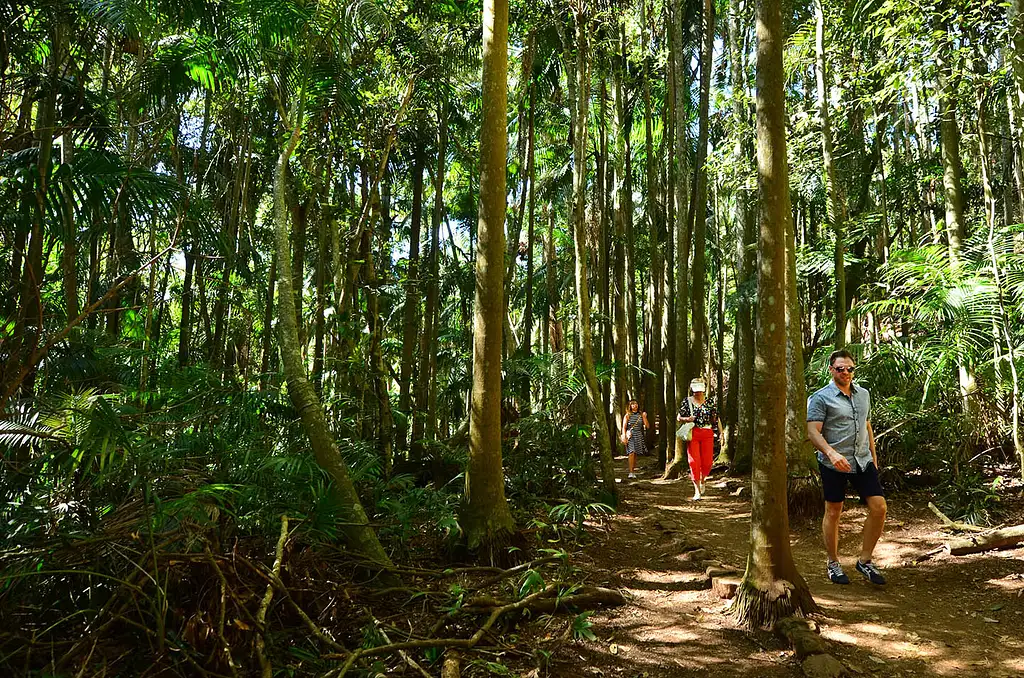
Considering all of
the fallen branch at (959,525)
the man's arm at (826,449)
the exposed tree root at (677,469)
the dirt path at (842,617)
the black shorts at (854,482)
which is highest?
the man's arm at (826,449)

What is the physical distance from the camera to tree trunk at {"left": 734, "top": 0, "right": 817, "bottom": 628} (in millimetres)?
4395

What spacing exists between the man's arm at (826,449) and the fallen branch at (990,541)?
1.38m

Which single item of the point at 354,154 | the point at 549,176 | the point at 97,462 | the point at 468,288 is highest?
the point at 549,176

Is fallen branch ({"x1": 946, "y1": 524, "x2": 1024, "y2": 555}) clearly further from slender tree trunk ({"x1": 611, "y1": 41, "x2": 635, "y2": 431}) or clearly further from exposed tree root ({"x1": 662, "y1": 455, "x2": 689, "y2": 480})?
slender tree trunk ({"x1": 611, "y1": 41, "x2": 635, "y2": 431})

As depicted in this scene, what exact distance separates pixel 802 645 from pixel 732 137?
9560mm

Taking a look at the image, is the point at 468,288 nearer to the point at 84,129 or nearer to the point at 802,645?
the point at 84,129

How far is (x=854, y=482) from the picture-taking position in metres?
5.16

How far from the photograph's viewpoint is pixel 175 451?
5.02m

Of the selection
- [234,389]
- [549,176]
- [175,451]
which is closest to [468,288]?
[549,176]

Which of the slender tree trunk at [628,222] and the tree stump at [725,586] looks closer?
the tree stump at [725,586]

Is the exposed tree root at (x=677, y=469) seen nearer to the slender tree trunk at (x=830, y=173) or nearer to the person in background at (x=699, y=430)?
the person in background at (x=699, y=430)

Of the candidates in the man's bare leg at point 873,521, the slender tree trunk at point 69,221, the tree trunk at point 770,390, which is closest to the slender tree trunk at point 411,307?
the slender tree trunk at point 69,221

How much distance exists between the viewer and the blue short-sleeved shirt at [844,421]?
16.7 ft

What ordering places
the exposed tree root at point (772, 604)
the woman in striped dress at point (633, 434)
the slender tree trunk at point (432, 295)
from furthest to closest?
1. the woman in striped dress at point (633, 434)
2. the slender tree trunk at point (432, 295)
3. the exposed tree root at point (772, 604)
